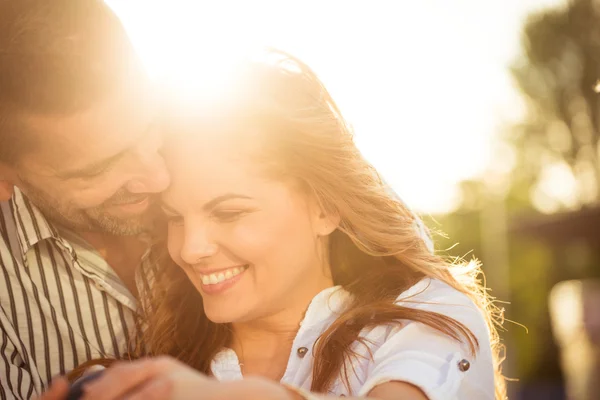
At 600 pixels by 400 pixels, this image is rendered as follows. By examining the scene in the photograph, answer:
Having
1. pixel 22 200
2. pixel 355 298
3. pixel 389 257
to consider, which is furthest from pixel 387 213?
pixel 22 200

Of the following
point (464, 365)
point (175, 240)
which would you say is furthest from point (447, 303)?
point (175, 240)

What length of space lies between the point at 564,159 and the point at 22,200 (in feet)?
79.6

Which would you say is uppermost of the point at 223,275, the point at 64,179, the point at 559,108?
the point at 64,179

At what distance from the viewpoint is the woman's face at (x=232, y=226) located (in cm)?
260

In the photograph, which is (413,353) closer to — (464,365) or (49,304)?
(464,365)

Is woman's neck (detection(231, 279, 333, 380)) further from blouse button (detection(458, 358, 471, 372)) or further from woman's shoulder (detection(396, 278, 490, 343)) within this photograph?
blouse button (detection(458, 358, 471, 372))

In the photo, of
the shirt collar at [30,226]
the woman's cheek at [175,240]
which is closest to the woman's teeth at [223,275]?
the woman's cheek at [175,240]

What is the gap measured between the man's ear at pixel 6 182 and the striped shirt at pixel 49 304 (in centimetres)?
5

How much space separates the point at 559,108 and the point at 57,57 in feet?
81.4

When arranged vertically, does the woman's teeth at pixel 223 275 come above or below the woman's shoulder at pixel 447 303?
above

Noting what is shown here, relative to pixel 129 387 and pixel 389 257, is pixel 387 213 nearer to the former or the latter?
pixel 389 257

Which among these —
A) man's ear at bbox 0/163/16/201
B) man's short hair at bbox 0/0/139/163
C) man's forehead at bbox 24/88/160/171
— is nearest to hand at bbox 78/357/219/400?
man's forehead at bbox 24/88/160/171

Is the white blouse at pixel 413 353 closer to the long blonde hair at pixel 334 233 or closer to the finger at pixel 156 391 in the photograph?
the long blonde hair at pixel 334 233

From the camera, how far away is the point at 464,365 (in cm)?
231
